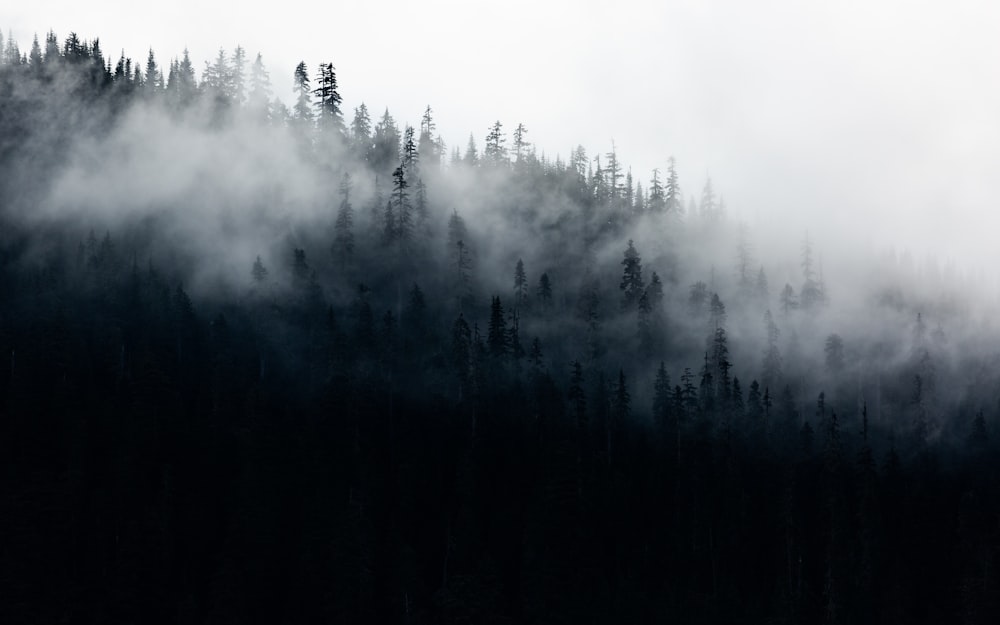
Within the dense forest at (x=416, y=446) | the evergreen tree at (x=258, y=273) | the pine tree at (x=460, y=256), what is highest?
the pine tree at (x=460, y=256)

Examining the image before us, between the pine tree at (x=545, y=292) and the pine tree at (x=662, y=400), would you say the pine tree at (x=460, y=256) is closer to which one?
the pine tree at (x=545, y=292)

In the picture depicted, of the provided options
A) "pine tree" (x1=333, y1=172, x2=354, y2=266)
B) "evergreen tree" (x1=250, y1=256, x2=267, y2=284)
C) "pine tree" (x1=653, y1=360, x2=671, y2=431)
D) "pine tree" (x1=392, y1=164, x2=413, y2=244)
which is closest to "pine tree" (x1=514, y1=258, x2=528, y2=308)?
"pine tree" (x1=392, y1=164, x2=413, y2=244)

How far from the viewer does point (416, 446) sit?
14888 centimetres

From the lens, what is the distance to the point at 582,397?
545 feet

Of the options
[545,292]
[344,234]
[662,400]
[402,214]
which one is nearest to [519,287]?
[545,292]

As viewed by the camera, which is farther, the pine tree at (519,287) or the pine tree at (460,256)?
the pine tree at (519,287)

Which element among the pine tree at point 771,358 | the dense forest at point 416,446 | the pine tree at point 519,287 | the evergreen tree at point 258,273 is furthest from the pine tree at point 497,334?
the pine tree at point 771,358

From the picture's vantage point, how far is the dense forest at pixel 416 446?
5012 inches

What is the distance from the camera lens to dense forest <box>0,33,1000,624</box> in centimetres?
12731

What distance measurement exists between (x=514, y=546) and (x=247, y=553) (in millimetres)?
29889

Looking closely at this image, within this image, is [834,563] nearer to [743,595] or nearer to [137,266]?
[743,595]

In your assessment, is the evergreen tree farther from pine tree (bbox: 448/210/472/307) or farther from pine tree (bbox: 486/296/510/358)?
pine tree (bbox: 486/296/510/358)

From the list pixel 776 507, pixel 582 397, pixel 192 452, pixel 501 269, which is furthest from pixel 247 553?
pixel 501 269

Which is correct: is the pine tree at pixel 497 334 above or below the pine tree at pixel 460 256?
below
